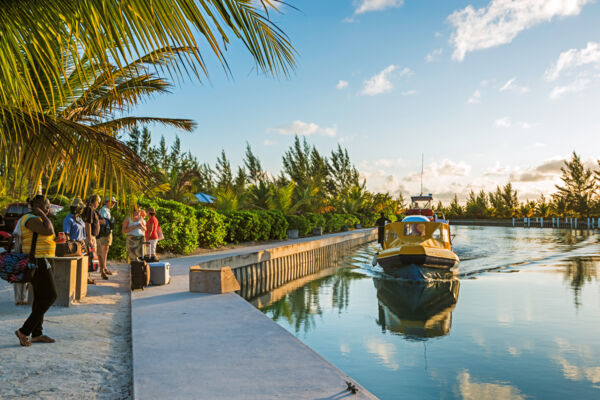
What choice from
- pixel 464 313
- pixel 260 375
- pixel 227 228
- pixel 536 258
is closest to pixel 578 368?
pixel 464 313

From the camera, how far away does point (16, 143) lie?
509cm

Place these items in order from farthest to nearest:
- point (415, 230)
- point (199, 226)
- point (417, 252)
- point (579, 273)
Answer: point (579, 273) → point (199, 226) → point (415, 230) → point (417, 252)

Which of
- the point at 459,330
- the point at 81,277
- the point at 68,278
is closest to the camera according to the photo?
the point at 68,278

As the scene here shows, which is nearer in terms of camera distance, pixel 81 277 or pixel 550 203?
pixel 81 277

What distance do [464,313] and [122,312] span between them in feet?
27.6

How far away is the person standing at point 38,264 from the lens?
523 centimetres

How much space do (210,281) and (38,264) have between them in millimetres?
3544

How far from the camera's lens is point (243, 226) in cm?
2041

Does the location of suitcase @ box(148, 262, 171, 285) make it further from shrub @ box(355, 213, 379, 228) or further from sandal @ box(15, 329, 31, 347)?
shrub @ box(355, 213, 379, 228)

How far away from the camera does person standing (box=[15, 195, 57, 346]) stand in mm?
5227

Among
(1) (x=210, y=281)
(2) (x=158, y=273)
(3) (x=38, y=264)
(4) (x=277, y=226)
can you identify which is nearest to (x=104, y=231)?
(2) (x=158, y=273)

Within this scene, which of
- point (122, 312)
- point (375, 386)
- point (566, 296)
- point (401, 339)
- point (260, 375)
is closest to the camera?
point (260, 375)

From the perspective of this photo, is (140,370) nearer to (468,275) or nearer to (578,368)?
(578,368)

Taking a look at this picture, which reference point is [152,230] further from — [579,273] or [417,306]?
[579,273]
